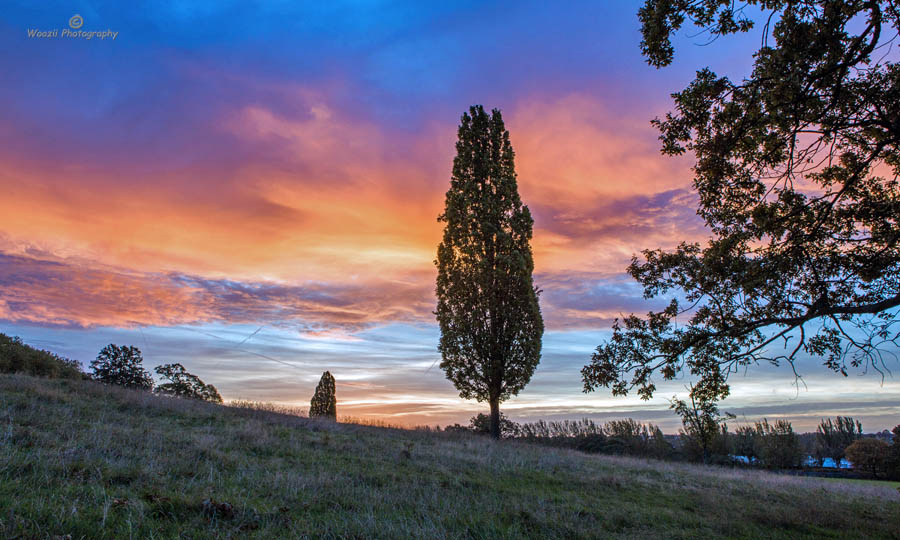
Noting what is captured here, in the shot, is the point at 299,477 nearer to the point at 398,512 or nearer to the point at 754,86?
the point at 398,512

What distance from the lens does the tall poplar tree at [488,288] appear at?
79.1ft

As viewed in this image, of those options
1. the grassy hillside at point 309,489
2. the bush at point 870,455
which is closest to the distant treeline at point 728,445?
the bush at point 870,455

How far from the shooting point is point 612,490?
37.8 feet

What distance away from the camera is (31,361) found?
81.3 feet

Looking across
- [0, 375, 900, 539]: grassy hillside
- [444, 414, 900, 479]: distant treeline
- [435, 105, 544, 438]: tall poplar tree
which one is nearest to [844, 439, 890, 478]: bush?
[444, 414, 900, 479]: distant treeline

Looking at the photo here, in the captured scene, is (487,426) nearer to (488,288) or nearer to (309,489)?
(488,288)

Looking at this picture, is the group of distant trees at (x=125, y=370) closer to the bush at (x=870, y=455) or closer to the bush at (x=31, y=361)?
the bush at (x=31, y=361)

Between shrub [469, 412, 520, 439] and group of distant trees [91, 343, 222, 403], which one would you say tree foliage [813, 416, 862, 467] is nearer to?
shrub [469, 412, 520, 439]

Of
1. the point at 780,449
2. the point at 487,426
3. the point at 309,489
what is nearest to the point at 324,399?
the point at 487,426

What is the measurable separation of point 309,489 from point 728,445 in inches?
1551

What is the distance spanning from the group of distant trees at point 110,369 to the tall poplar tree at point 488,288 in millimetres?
12620

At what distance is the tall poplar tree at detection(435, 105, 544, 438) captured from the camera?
949 inches

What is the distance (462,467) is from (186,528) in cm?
812

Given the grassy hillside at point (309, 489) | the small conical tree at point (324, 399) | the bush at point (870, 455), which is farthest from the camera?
the bush at point (870, 455)
